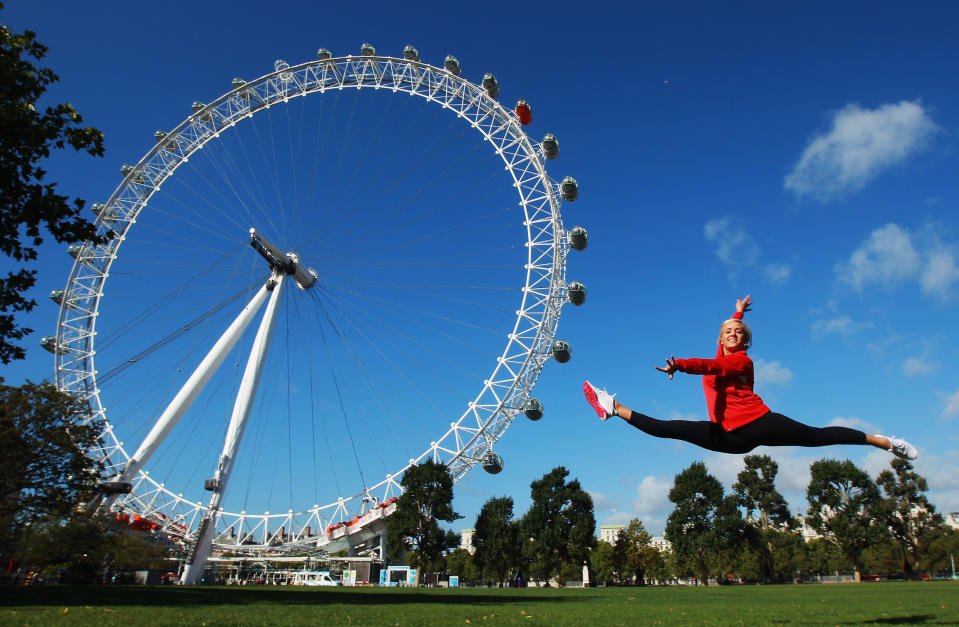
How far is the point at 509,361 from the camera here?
4153cm

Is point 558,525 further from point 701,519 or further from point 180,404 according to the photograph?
point 180,404

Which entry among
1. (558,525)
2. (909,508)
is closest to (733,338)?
(558,525)

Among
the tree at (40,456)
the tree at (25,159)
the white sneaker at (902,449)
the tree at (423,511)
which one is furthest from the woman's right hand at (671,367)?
the tree at (423,511)

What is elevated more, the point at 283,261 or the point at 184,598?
the point at 283,261

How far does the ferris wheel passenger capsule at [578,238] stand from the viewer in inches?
1615

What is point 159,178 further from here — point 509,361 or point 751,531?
point 751,531

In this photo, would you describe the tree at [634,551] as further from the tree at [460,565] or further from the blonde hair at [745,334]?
the blonde hair at [745,334]

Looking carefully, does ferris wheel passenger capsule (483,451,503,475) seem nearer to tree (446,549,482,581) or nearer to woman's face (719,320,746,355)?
woman's face (719,320,746,355)

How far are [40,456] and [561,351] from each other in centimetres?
2974

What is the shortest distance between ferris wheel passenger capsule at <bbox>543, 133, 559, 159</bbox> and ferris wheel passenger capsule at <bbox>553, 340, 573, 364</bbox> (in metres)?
13.2

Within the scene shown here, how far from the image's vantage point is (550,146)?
40.7m

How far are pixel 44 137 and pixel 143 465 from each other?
1229 inches

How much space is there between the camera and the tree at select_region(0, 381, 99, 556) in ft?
77.4

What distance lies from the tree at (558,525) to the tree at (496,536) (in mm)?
5339
